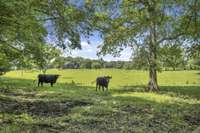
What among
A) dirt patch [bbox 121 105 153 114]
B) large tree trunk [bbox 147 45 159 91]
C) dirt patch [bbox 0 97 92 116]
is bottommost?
dirt patch [bbox 121 105 153 114]

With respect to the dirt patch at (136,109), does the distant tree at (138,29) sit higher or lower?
higher

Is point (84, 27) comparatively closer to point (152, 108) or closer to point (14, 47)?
point (14, 47)

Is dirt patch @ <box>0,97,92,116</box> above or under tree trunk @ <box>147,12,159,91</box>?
under

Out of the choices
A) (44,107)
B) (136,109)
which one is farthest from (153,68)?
(44,107)

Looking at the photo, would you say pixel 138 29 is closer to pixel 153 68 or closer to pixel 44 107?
pixel 153 68

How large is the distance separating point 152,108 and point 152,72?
1462 cm

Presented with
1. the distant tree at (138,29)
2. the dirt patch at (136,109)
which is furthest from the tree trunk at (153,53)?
the dirt patch at (136,109)

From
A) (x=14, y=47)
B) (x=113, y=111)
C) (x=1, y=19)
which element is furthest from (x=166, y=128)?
(x=14, y=47)

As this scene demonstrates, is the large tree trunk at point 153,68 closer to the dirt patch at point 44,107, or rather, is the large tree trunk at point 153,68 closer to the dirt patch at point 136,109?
the dirt patch at point 136,109

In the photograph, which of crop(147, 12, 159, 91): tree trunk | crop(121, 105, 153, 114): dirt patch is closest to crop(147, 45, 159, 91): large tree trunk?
crop(147, 12, 159, 91): tree trunk

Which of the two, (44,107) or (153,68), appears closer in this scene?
(44,107)

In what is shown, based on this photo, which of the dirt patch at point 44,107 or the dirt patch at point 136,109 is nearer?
the dirt patch at point 44,107

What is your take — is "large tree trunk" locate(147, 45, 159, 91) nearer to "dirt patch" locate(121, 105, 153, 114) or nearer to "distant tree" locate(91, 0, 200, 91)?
"distant tree" locate(91, 0, 200, 91)

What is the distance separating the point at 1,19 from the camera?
1294 centimetres
